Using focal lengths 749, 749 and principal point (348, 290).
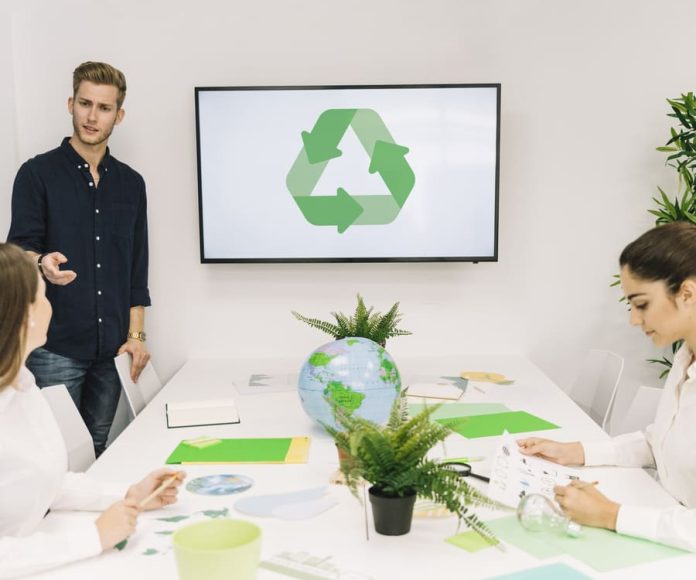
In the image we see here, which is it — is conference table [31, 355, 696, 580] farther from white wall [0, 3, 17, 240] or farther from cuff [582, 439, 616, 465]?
white wall [0, 3, 17, 240]

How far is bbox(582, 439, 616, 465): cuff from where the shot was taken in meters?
1.94

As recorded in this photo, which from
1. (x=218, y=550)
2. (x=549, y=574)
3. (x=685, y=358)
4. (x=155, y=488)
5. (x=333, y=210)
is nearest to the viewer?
(x=218, y=550)

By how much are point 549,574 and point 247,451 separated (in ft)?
3.18

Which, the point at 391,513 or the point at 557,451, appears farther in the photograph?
the point at 557,451

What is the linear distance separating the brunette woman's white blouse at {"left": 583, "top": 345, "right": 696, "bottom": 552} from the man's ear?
0.15 m

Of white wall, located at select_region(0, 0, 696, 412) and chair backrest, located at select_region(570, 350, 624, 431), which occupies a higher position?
white wall, located at select_region(0, 0, 696, 412)

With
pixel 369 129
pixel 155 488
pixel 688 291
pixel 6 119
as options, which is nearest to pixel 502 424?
pixel 688 291

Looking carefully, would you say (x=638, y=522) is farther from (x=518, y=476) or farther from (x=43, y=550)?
(x=43, y=550)

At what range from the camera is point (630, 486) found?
5.99 ft

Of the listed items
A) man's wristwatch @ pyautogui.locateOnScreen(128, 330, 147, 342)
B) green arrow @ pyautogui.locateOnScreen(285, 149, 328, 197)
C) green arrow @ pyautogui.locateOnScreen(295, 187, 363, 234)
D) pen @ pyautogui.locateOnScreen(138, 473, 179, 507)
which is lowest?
pen @ pyautogui.locateOnScreen(138, 473, 179, 507)

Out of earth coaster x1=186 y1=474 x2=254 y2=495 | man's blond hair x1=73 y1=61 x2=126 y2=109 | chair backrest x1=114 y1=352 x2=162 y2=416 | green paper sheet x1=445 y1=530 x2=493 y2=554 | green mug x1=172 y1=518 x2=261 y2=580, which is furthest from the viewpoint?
man's blond hair x1=73 y1=61 x2=126 y2=109

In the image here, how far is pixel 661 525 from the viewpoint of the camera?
58.4 inches

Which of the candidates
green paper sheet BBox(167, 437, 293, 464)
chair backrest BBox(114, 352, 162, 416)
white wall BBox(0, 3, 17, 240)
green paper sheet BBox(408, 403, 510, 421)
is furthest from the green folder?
white wall BBox(0, 3, 17, 240)

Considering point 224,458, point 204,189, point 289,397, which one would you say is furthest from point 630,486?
point 204,189
